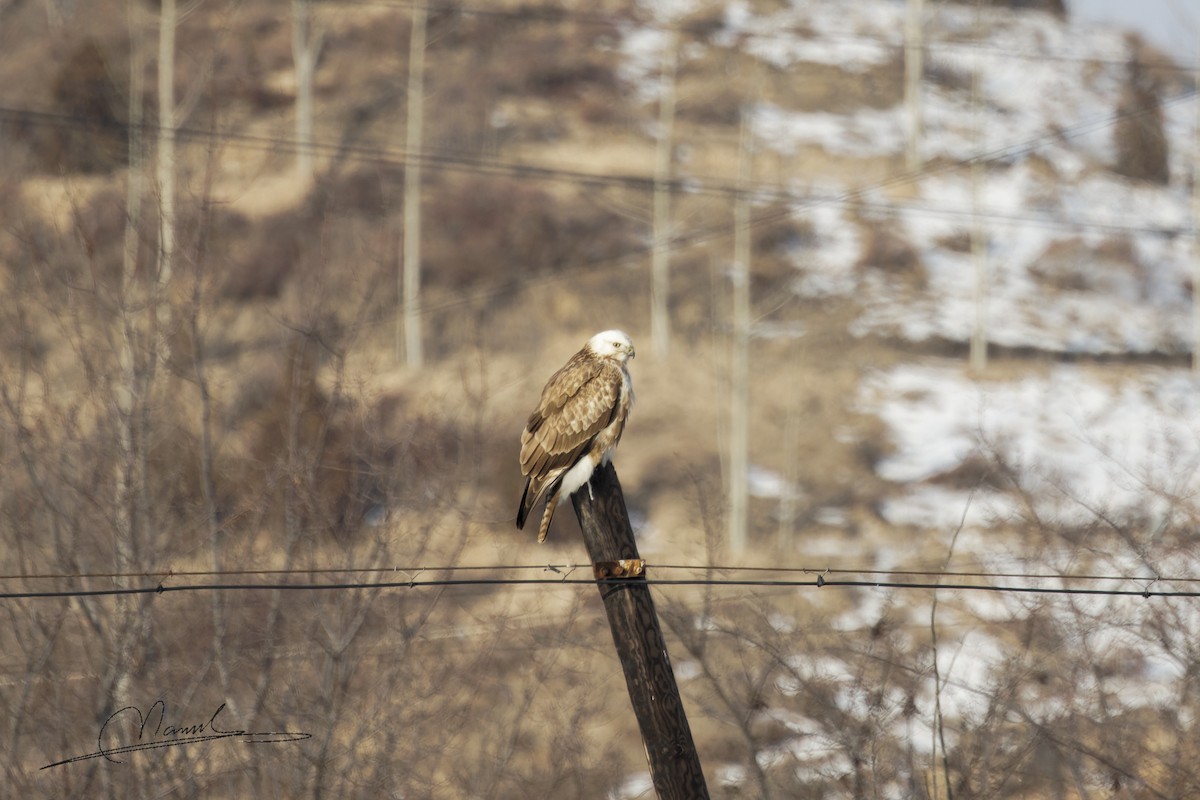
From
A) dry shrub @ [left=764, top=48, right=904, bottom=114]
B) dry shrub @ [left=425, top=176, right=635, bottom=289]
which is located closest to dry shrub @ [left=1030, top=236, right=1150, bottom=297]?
dry shrub @ [left=764, top=48, right=904, bottom=114]

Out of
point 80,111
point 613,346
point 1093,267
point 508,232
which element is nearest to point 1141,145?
point 1093,267

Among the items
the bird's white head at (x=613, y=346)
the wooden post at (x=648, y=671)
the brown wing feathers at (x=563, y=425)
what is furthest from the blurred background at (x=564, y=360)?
the bird's white head at (x=613, y=346)

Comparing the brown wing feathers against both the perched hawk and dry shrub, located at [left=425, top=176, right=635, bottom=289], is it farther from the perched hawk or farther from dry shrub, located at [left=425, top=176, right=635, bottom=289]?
dry shrub, located at [left=425, top=176, right=635, bottom=289]

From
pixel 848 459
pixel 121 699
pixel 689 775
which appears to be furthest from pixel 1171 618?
pixel 848 459

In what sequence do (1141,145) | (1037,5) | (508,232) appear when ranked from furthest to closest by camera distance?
(1037,5)
(1141,145)
(508,232)

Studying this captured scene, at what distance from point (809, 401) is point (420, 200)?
1534 centimetres

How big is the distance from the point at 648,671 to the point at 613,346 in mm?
2254

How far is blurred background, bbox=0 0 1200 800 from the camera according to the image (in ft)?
43.3

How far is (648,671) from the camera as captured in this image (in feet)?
21.4

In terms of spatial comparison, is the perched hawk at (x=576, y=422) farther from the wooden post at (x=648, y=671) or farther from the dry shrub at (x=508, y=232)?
the dry shrub at (x=508, y=232)

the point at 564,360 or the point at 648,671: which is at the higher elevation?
the point at 648,671

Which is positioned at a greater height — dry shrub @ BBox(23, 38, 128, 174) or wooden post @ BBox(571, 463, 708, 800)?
wooden post @ BBox(571, 463, 708, 800)

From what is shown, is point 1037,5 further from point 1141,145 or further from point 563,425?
point 563,425

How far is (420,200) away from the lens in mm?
46188
